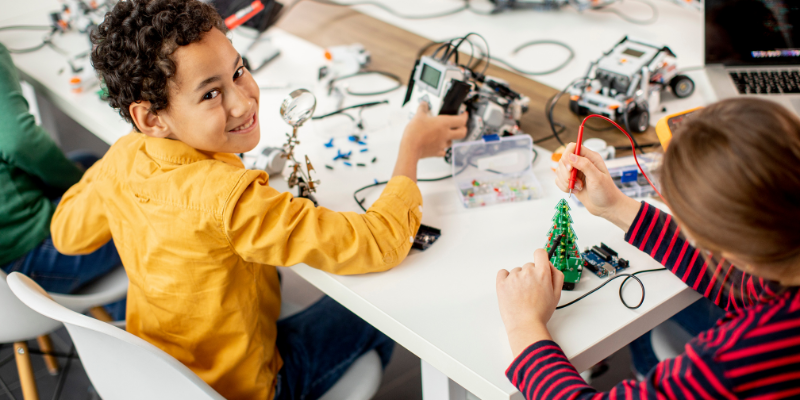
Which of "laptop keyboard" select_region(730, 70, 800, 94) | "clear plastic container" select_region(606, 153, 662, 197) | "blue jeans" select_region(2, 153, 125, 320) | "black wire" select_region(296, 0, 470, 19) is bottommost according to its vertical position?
"blue jeans" select_region(2, 153, 125, 320)

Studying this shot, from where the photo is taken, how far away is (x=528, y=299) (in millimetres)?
766

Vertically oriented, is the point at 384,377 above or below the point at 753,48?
below

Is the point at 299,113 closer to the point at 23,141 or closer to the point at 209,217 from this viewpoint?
the point at 209,217

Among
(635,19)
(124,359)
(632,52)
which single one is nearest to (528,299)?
(124,359)

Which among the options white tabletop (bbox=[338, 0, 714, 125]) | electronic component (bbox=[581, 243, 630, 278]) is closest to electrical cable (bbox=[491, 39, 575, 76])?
white tabletop (bbox=[338, 0, 714, 125])

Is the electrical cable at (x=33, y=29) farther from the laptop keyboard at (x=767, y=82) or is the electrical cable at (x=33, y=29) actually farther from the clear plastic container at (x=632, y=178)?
the laptop keyboard at (x=767, y=82)

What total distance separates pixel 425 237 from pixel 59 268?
0.92 metres

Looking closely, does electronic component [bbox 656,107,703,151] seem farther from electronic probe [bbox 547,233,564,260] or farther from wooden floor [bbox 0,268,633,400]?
wooden floor [bbox 0,268,633,400]

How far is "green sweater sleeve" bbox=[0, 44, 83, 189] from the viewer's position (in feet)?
4.08

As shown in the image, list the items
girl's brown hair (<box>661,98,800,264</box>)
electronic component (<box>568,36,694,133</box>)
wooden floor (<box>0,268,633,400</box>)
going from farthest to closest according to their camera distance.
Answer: wooden floor (<box>0,268,633,400</box>)
electronic component (<box>568,36,694,133</box>)
girl's brown hair (<box>661,98,800,264</box>)

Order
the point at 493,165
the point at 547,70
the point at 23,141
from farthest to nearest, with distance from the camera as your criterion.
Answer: the point at 547,70 < the point at 23,141 < the point at 493,165

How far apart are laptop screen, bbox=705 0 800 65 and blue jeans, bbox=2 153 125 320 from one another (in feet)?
5.23

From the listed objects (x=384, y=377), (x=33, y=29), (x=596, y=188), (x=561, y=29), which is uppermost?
(x=596, y=188)

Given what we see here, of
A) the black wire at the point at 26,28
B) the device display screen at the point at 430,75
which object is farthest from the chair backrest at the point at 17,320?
the black wire at the point at 26,28
